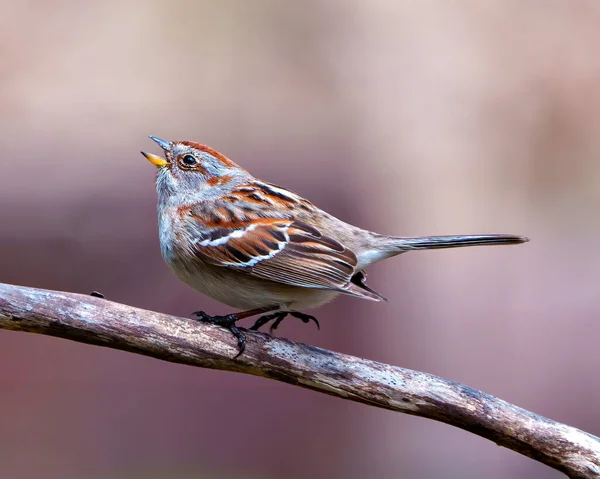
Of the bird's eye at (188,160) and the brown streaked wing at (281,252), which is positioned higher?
the bird's eye at (188,160)

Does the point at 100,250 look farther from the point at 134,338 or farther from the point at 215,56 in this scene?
the point at 134,338

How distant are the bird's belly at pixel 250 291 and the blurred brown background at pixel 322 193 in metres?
2.41

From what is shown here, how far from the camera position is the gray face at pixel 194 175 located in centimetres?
419

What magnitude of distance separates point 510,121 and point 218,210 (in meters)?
4.76

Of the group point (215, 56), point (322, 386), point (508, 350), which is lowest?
point (322, 386)

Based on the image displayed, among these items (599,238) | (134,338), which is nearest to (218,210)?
(134,338)

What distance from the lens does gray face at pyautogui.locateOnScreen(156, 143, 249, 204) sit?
419 centimetres

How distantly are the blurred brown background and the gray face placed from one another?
2011 mm

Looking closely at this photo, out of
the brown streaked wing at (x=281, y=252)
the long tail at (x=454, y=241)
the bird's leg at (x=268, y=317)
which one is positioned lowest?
the bird's leg at (x=268, y=317)

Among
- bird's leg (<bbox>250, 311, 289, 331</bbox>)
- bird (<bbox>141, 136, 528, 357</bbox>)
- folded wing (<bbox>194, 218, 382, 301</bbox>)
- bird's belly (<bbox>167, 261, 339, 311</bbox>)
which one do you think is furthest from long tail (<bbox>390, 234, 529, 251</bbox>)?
bird's leg (<bbox>250, 311, 289, 331</bbox>)

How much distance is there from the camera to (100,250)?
6.27m

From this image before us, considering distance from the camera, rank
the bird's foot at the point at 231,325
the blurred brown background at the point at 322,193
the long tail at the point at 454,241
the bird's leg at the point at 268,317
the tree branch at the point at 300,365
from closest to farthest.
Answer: the tree branch at the point at 300,365 → the bird's foot at the point at 231,325 → the long tail at the point at 454,241 → the bird's leg at the point at 268,317 → the blurred brown background at the point at 322,193

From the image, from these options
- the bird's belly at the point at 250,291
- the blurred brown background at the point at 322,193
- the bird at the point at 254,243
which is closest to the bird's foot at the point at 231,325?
the bird at the point at 254,243

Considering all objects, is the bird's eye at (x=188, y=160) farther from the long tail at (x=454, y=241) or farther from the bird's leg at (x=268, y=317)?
the long tail at (x=454, y=241)
